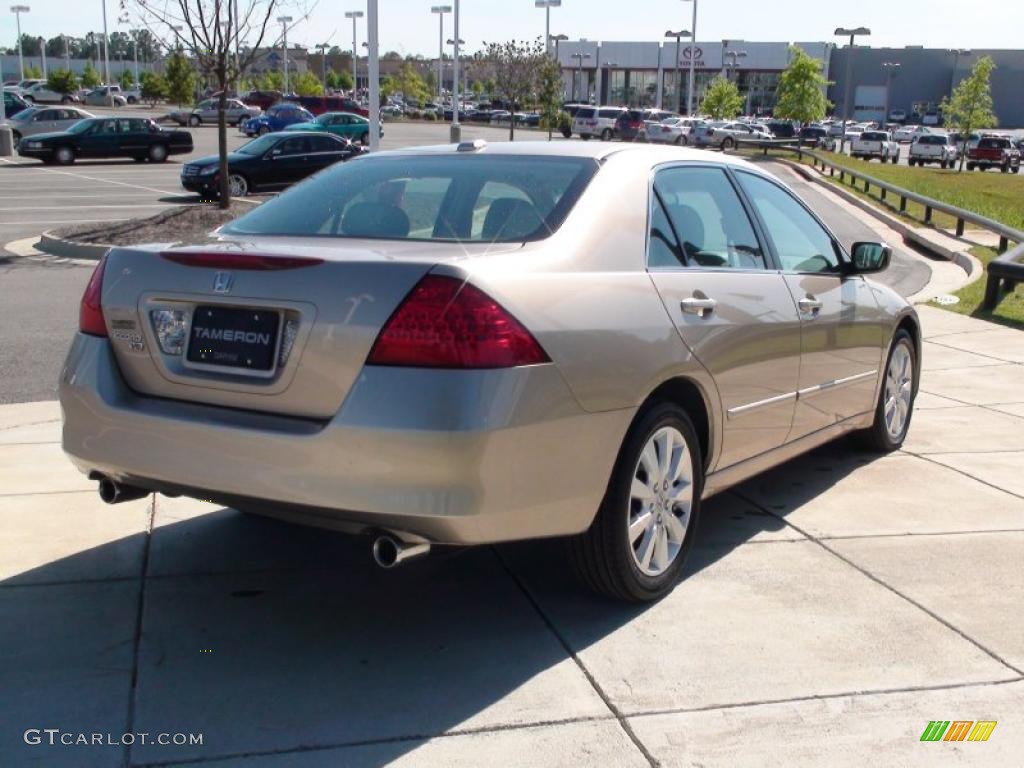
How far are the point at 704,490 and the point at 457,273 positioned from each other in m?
1.66

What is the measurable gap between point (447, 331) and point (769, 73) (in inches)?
4973

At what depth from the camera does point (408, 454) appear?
3.53m

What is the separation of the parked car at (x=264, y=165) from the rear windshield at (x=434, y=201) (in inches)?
791

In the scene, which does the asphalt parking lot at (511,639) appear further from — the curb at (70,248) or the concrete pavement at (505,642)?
the curb at (70,248)

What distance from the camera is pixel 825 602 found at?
4574 mm

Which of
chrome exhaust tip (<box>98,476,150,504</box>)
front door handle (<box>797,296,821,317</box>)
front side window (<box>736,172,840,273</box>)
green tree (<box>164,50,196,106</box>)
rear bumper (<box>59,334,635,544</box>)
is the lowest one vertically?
chrome exhaust tip (<box>98,476,150,504</box>)

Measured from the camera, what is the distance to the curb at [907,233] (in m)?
17.3

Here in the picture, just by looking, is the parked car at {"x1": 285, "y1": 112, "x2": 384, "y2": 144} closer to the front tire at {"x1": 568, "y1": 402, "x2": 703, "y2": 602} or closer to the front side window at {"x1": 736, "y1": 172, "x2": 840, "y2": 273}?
the front side window at {"x1": 736, "y1": 172, "x2": 840, "y2": 273}

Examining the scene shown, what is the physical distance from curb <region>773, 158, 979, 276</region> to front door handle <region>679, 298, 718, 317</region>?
1287 centimetres

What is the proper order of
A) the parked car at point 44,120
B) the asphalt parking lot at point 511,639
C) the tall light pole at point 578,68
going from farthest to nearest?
the tall light pole at point 578,68 < the parked car at point 44,120 < the asphalt parking lot at point 511,639

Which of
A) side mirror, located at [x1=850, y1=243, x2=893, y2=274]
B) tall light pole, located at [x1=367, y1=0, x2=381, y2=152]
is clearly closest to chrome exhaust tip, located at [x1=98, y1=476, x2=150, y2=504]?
side mirror, located at [x1=850, y1=243, x2=893, y2=274]

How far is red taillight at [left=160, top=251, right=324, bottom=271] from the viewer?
379 centimetres

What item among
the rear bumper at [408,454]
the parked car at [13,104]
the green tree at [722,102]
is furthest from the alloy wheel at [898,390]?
the green tree at [722,102]

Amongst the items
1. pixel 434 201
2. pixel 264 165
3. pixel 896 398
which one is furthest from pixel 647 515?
pixel 264 165
